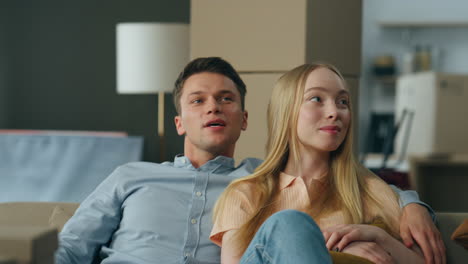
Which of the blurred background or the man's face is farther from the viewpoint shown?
the blurred background

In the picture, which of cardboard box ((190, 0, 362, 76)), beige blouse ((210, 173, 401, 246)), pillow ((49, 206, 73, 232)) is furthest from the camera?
cardboard box ((190, 0, 362, 76))

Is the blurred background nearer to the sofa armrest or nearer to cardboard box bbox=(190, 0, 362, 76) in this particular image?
cardboard box bbox=(190, 0, 362, 76)

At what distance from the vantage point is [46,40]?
4.52 meters

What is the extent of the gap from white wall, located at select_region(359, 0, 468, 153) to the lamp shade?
11.7ft

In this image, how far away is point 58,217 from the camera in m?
1.78

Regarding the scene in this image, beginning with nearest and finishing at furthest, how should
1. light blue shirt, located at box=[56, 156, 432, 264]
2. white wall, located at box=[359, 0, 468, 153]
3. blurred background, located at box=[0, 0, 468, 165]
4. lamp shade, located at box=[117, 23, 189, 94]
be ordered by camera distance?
light blue shirt, located at box=[56, 156, 432, 264], lamp shade, located at box=[117, 23, 189, 94], blurred background, located at box=[0, 0, 468, 165], white wall, located at box=[359, 0, 468, 153]

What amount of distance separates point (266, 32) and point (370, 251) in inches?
41.9

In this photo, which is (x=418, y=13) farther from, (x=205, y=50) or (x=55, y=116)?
(x=205, y=50)

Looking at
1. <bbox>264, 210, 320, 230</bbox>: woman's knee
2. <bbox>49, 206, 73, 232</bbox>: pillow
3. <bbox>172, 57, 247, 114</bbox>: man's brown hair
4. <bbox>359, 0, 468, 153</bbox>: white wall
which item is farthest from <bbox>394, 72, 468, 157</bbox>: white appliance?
<bbox>264, 210, 320, 230</bbox>: woman's knee

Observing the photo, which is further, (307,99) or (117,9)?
(117,9)

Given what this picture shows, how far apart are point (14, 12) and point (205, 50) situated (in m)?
2.79

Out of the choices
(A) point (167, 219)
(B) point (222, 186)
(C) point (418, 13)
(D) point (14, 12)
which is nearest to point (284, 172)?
(B) point (222, 186)

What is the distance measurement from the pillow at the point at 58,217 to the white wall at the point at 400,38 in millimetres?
4968

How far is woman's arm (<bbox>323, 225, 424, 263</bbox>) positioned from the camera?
4.47 feet
